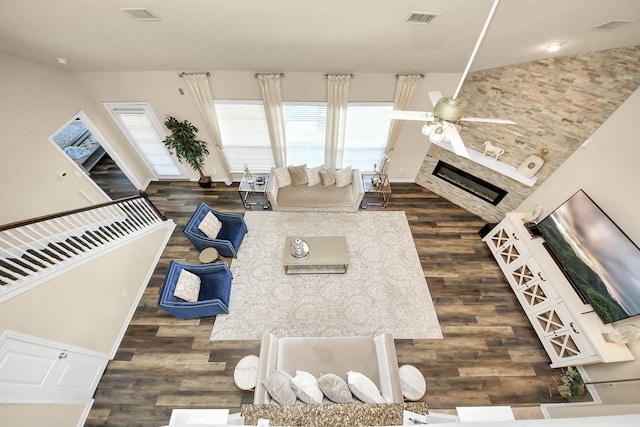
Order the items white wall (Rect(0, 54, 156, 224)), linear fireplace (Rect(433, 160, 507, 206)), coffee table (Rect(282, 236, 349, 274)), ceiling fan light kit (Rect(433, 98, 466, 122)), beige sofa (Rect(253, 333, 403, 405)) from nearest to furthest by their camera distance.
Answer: ceiling fan light kit (Rect(433, 98, 466, 122)) < beige sofa (Rect(253, 333, 403, 405)) < white wall (Rect(0, 54, 156, 224)) < coffee table (Rect(282, 236, 349, 274)) < linear fireplace (Rect(433, 160, 507, 206))

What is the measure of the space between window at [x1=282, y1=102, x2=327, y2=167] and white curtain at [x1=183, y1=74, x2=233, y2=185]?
1.48 m

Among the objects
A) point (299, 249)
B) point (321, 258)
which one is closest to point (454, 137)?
point (321, 258)

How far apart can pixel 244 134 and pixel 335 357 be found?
4818 mm

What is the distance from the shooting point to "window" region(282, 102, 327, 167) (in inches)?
205

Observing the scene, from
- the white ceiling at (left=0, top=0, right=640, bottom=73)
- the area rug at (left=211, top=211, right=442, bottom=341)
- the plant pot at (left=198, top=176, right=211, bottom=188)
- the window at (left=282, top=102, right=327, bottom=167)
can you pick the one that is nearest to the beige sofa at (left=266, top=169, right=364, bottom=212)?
the area rug at (left=211, top=211, right=442, bottom=341)

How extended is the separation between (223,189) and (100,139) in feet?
8.56

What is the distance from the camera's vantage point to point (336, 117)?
514cm

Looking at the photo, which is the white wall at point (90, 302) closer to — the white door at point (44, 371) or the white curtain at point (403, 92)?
the white door at point (44, 371)

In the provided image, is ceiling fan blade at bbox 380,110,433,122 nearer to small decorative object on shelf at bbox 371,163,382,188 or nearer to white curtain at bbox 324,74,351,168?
white curtain at bbox 324,74,351,168

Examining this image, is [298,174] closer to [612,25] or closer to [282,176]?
[282,176]

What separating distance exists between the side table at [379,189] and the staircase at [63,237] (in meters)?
4.53

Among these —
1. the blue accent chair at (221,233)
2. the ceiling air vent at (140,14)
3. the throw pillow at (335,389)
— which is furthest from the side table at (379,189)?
the ceiling air vent at (140,14)

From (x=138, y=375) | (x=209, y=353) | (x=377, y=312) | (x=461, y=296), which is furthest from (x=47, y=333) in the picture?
(x=461, y=296)

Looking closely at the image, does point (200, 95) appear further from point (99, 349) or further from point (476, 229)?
point (476, 229)
